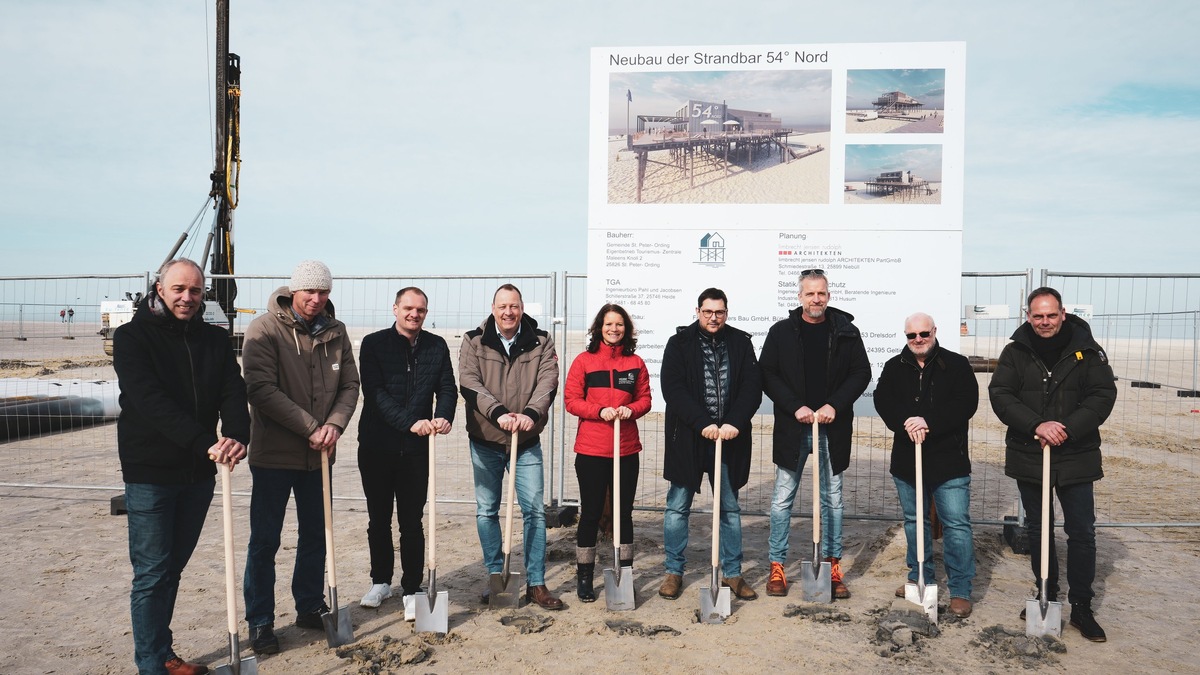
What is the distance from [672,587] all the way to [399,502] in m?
1.73

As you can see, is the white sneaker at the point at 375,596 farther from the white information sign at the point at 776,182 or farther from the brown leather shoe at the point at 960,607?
the brown leather shoe at the point at 960,607

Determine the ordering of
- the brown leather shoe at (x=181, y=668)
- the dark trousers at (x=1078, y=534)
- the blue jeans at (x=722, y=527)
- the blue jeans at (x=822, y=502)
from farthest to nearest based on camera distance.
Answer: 1. the blue jeans at (x=822, y=502)
2. the blue jeans at (x=722, y=527)
3. the dark trousers at (x=1078, y=534)
4. the brown leather shoe at (x=181, y=668)

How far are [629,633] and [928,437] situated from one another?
210 centimetres

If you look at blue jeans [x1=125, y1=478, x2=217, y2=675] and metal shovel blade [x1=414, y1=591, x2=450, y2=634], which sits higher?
blue jeans [x1=125, y1=478, x2=217, y2=675]

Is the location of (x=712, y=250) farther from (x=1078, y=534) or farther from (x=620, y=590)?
(x=1078, y=534)

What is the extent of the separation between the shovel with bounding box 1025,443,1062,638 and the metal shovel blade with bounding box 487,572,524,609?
2.83 meters

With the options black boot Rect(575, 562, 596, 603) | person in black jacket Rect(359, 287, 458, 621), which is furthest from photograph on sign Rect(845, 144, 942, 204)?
person in black jacket Rect(359, 287, 458, 621)

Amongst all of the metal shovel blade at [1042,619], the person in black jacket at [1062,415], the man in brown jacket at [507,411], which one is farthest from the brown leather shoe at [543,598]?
the person in black jacket at [1062,415]

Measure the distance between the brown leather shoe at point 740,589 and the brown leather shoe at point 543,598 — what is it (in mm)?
1061

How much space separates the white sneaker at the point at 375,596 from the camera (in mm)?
4570

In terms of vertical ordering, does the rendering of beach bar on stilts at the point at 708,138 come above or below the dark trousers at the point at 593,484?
above

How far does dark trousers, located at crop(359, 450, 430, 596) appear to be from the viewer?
4391 mm

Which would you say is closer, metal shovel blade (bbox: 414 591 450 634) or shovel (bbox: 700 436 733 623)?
metal shovel blade (bbox: 414 591 450 634)

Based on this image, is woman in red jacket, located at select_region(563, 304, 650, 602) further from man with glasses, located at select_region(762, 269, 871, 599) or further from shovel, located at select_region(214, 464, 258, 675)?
shovel, located at select_region(214, 464, 258, 675)
